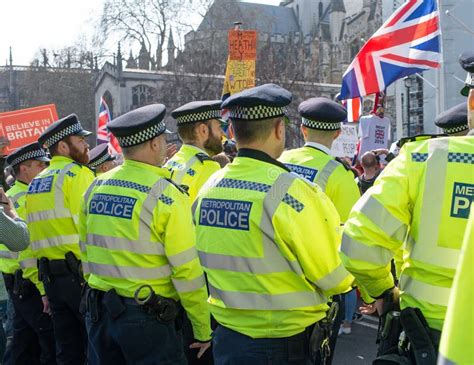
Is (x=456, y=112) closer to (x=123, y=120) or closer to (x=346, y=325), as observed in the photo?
(x=123, y=120)

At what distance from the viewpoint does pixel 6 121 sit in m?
11.8

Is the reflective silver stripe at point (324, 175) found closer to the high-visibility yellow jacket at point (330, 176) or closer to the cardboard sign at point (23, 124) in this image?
the high-visibility yellow jacket at point (330, 176)

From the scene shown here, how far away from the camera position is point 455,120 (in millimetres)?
3566

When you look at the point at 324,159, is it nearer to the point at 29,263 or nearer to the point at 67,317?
the point at 67,317

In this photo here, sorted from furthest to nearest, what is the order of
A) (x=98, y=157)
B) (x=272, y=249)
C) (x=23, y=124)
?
(x=23, y=124), (x=98, y=157), (x=272, y=249)

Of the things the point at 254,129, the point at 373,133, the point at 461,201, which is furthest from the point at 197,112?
the point at 373,133

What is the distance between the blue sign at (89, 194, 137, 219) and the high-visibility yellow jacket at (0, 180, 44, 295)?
1577 mm

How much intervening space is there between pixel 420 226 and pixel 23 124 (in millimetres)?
10687

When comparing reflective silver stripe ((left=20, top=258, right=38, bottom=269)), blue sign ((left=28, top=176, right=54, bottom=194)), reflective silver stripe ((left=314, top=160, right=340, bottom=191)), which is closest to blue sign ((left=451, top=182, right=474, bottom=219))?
reflective silver stripe ((left=314, top=160, right=340, bottom=191))

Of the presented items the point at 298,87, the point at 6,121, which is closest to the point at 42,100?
the point at 298,87

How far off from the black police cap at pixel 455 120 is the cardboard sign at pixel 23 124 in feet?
31.5

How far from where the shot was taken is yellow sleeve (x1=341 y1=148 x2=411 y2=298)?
2725 millimetres

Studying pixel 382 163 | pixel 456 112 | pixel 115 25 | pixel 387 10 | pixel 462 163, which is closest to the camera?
pixel 462 163

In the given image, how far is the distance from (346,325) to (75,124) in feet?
13.0
